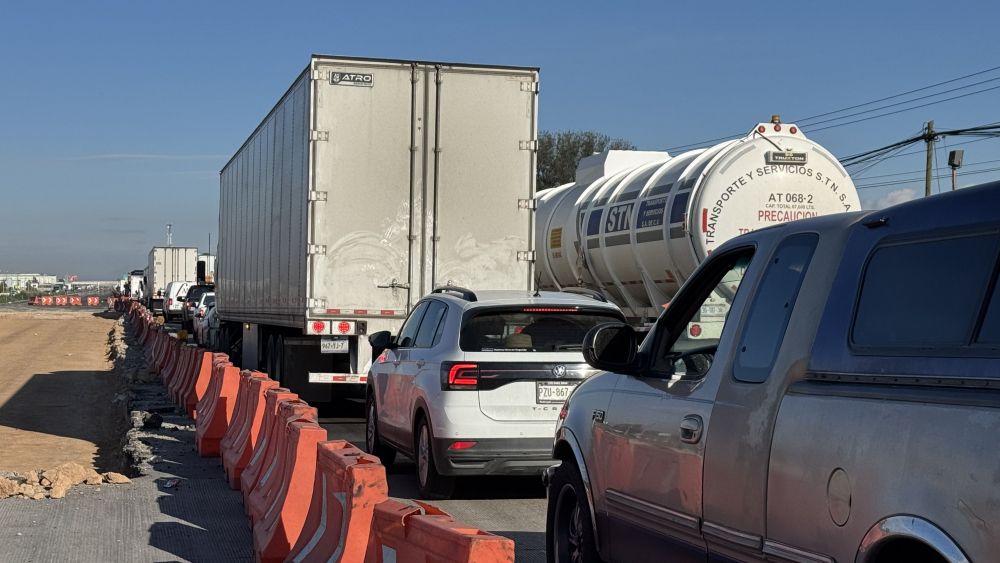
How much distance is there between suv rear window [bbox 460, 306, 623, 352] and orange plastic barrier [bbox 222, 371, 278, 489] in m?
1.85

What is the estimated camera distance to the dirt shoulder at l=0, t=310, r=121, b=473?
1534cm

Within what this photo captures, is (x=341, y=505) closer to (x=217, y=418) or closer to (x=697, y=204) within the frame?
(x=217, y=418)

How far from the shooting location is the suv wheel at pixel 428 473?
10.0 metres

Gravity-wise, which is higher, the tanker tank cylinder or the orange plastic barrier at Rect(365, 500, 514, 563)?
the tanker tank cylinder

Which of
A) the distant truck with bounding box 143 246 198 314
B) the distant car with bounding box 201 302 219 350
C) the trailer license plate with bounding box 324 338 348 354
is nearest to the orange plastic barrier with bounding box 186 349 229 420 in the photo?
the trailer license plate with bounding box 324 338 348 354

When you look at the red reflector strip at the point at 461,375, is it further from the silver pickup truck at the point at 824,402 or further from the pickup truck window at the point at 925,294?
the pickup truck window at the point at 925,294

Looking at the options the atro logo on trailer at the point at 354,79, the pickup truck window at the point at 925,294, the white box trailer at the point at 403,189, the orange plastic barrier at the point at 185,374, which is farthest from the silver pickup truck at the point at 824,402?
the orange plastic barrier at the point at 185,374

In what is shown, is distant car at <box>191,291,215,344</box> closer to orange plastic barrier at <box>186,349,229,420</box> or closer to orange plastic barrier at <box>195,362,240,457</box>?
orange plastic barrier at <box>186,349,229,420</box>

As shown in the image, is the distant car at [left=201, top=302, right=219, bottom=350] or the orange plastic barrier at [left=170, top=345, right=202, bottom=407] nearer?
the orange plastic barrier at [left=170, top=345, right=202, bottom=407]

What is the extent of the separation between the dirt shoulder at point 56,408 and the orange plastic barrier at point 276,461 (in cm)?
559

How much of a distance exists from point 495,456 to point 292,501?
8.60 feet

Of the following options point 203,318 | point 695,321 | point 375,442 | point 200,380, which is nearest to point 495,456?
point 375,442

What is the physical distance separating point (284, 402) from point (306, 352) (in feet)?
30.2

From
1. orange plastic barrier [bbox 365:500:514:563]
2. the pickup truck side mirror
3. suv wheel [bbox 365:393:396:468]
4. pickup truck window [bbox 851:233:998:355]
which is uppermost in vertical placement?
pickup truck window [bbox 851:233:998:355]
